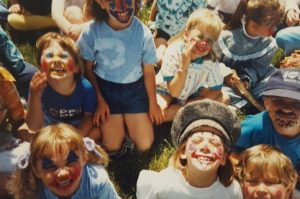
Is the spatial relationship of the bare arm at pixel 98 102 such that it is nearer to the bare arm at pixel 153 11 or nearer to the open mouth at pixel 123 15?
the open mouth at pixel 123 15

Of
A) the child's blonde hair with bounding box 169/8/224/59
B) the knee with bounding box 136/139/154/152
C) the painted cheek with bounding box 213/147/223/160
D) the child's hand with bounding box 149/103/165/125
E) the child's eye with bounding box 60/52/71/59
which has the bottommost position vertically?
the knee with bounding box 136/139/154/152

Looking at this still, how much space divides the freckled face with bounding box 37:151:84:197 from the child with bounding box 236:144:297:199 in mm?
1010

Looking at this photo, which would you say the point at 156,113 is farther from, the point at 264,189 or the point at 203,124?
the point at 264,189

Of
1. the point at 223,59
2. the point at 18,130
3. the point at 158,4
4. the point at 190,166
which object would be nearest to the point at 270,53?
the point at 223,59

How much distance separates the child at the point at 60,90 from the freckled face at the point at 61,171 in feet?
2.32

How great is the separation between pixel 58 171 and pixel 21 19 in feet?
8.95

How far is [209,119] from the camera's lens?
3029mm

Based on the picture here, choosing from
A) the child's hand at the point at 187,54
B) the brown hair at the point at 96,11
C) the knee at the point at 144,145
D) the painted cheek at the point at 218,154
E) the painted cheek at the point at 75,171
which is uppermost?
the brown hair at the point at 96,11

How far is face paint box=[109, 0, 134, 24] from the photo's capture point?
11.9ft

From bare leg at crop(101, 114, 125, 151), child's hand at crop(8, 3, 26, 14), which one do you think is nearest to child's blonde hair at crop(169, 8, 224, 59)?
bare leg at crop(101, 114, 125, 151)

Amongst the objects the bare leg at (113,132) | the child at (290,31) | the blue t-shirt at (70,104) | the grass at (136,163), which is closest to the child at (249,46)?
the child at (290,31)

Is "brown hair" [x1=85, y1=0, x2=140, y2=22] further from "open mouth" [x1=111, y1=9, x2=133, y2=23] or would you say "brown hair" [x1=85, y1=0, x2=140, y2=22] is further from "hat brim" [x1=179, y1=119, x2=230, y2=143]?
"hat brim" [x1=179, y1=119, x2=230, y2=143]

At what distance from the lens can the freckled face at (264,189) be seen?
9.36ft

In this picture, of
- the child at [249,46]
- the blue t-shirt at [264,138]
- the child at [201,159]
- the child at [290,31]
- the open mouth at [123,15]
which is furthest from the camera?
the child at [290,31]
